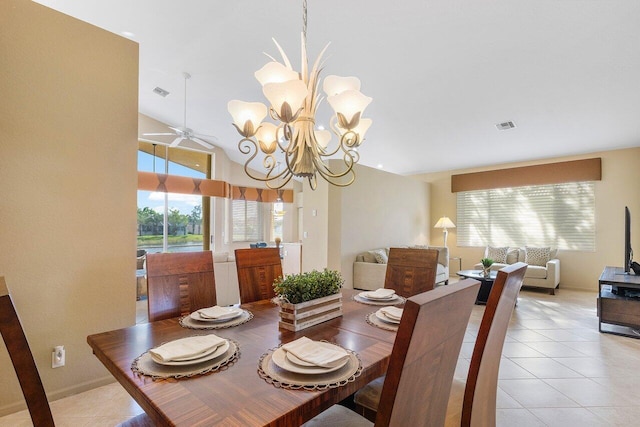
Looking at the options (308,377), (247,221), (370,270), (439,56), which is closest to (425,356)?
(308,377)

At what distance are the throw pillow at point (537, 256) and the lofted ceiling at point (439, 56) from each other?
1.89 metres

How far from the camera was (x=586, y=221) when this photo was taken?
18.6 ft

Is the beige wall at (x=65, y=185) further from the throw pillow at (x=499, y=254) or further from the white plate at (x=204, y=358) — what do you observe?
the throw pillow at (x=499, y=254)

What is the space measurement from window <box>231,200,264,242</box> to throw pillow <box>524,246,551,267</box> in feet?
22.4

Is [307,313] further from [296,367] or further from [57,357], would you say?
[57,357]

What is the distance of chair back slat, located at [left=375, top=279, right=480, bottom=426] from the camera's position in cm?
68

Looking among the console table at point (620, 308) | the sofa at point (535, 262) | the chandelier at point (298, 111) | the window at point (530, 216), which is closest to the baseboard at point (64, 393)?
the chandelier at point (298, 111)

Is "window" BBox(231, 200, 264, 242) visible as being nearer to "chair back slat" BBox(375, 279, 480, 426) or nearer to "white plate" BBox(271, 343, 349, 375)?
"white plate" BBox(271, 343, 349, 375)

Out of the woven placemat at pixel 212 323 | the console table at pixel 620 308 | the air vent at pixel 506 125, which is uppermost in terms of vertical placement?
the air vent at pixel 506 125

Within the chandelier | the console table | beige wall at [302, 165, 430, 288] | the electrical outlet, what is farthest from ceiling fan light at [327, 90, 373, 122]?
the console table

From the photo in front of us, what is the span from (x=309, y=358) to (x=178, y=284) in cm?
112

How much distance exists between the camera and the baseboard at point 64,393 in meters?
1.92

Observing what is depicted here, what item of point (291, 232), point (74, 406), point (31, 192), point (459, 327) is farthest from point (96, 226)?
point (291, 232)

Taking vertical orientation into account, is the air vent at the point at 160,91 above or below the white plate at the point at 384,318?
above
